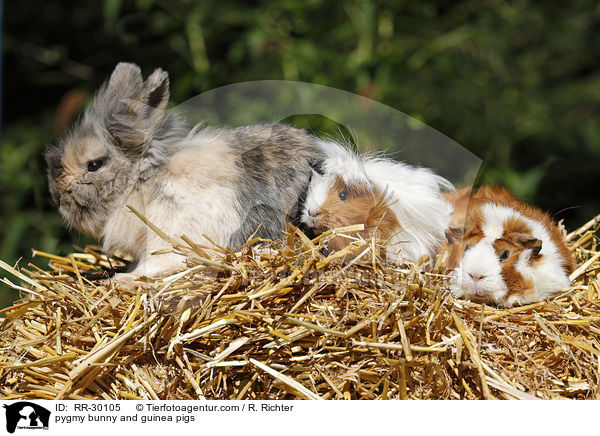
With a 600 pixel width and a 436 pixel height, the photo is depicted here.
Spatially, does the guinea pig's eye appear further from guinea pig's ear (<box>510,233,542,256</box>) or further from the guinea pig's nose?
guinea pig's ear (<box>510,233,542,256</box>)

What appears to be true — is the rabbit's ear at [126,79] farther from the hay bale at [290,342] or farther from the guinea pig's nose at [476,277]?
the guinea pig's nose at [476,277]

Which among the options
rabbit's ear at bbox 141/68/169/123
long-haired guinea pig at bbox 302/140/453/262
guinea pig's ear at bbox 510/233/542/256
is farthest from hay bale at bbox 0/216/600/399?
rabbit's ear at bbox 141/68/169/123

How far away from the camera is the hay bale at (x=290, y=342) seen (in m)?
1.27

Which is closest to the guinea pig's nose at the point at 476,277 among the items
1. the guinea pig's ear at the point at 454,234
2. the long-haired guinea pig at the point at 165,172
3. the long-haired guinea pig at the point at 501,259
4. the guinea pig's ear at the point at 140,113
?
the long-haired guinea pig at the point at 501,259

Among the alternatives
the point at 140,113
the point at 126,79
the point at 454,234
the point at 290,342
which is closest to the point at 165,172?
the point at 140,113

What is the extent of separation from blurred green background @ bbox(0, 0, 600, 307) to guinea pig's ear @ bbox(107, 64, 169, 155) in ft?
2.80

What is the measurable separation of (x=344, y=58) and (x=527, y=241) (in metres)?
1.48

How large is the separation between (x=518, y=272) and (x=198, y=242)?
2.82 ft

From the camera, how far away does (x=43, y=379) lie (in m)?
1.33

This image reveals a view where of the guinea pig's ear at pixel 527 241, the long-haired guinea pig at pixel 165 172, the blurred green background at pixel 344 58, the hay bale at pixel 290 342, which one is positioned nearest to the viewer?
the hay bale at pixel 290 342

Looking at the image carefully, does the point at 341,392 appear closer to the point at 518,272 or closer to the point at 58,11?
the point at 518,272

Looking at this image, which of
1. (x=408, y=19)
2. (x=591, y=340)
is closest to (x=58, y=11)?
(x=408, y=19)

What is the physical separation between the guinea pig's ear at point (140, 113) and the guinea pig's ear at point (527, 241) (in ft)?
3.28
